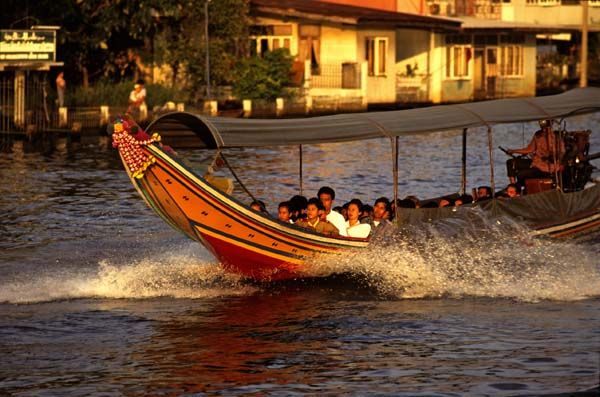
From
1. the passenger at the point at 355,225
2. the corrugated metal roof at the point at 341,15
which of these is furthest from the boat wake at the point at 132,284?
the corrugated metal roof at the point at 341,15

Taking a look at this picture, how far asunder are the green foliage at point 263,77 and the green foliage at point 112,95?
10.3ft

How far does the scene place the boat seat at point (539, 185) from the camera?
66.4 ft

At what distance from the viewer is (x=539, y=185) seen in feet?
66.5

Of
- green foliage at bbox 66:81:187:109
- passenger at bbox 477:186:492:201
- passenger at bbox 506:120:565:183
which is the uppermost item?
green foliage at bbox 66:81:187:109

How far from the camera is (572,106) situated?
20.4m

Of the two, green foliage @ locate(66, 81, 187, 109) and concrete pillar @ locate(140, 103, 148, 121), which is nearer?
concrete pillar @ locate(140, 103, 148, 121)

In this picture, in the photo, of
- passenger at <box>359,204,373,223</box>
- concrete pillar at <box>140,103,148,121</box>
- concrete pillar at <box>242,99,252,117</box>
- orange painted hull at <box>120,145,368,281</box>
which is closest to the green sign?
concrete pillar at <box>140,103,148,121</box>

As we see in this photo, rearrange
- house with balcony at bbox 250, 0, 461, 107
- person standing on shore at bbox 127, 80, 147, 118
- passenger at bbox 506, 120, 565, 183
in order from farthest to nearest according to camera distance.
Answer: house with balcony at bbox 250, 0, 461, 107
person standing on shore at bbox 127, 80, 147, 118
passenger at bbox 506, 120, 565, 183

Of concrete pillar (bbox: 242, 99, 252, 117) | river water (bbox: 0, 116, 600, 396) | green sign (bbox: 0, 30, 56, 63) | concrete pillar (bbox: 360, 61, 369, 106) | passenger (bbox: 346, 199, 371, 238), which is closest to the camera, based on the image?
river water (bbox: 0, 116, 600, 396)

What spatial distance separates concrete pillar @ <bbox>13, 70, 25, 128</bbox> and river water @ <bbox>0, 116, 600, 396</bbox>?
16.0 meters

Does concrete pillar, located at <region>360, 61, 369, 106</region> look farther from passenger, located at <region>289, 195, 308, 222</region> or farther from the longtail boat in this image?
passenger, located at <region>289, 195, 308, 222</region>

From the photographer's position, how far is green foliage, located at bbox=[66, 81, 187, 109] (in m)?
44.1

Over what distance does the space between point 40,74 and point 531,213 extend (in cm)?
2767

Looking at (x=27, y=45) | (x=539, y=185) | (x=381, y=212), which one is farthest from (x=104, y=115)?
(x=381, y=212)
